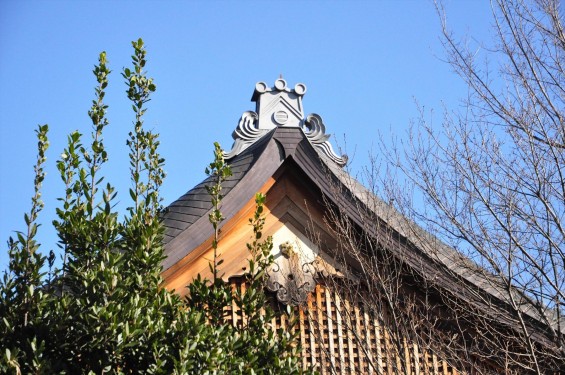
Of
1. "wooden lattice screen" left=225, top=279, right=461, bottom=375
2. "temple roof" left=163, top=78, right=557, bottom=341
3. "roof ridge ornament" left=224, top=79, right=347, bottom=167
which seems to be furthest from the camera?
"roof ridge ornament" left=224, top=79, right=347, bottom=167

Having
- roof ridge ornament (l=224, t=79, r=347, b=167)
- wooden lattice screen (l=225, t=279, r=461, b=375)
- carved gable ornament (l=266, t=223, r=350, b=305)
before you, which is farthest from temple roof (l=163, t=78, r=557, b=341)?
wooden lattice screen (l=225, t=279, r=461, b=375)

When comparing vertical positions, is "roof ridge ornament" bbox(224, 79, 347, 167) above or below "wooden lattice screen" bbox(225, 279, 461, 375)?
above

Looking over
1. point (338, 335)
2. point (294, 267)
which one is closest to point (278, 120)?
point (294, 267)

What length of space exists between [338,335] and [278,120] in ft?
7.88

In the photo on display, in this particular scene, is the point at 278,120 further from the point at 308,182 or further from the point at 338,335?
the point at 338,335

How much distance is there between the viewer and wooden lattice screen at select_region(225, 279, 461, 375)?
7078 millimetres

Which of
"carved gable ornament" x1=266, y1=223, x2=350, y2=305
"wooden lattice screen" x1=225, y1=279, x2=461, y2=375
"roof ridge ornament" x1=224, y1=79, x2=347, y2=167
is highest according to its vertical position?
"roof ridge ornament" x1=224, y1=79, x2=347, y2=167

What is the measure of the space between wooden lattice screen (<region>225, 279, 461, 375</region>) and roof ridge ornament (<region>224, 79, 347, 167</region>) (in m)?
1.49

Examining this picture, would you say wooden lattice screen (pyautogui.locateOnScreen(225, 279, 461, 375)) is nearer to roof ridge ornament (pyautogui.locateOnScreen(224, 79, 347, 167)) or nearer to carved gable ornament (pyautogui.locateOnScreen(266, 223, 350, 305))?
carved gable ornament (pyautogui.locateOnScreen(266, 223, 350, 305))

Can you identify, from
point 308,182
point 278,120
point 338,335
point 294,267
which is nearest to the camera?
point 338,335

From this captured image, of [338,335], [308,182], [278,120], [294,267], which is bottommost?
[338,335]

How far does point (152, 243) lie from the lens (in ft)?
16.9

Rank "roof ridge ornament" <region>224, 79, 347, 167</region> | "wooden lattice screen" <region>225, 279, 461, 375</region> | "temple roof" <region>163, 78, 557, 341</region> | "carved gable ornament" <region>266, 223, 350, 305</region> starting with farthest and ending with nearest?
"roof ridge ornament" <region>224, 79, 347, 167</region> < "carved gable ornament" <region>266, 223, 350, 305</region> < "wooden lattice screen" <region>225, 279, 461, 375</region> < "temple roof" <region>163, 78, 557, 341</region>

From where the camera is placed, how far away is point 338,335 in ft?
24.2
